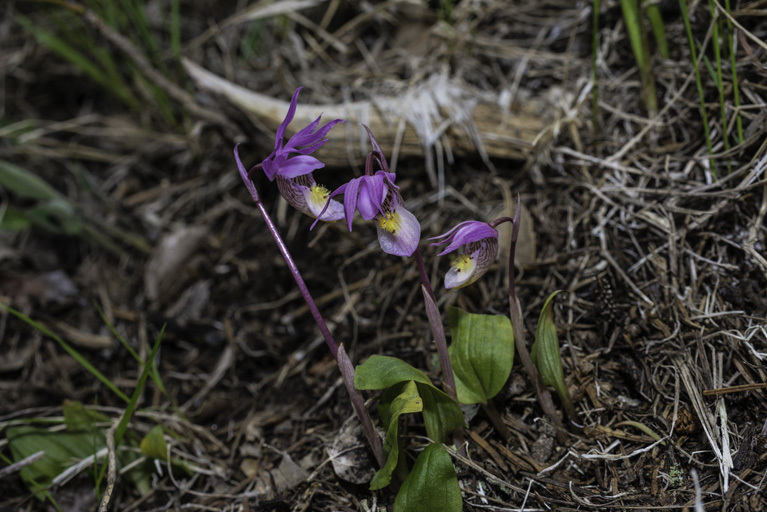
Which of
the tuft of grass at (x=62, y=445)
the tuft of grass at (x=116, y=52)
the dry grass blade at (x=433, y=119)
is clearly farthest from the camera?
the tuft of grass at (x=116, y=52)

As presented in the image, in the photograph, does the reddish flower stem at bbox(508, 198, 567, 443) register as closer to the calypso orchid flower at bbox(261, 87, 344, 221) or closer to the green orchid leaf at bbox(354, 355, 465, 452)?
the green orchid leaf at bbox(354, 355, 465, 452)

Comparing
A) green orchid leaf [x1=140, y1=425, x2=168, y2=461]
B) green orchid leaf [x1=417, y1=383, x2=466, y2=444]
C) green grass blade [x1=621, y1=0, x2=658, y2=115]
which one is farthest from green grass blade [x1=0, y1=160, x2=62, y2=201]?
green grass blade [x1=621, y1=0, x2=658, y2=115]

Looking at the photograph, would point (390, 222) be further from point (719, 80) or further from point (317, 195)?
point (719, 80)

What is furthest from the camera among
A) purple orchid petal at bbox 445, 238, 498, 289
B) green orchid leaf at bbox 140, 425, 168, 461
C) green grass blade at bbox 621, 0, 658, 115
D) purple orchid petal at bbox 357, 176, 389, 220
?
green grass blade at bbox 621, 0, 658, 115

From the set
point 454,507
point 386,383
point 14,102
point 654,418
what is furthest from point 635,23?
point 14,102

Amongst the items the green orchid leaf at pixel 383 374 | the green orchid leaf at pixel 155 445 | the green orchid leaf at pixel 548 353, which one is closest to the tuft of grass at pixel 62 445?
the green orchid leaf at pixel 155 445

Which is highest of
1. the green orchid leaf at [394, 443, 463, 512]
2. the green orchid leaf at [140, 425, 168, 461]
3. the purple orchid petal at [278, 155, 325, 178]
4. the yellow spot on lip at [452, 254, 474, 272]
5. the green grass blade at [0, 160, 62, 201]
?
the purple orchid petal at [278, 155, 325, 178]

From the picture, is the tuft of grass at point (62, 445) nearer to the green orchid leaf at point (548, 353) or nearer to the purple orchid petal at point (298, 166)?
the purple orchid petal at point (298, 166)
